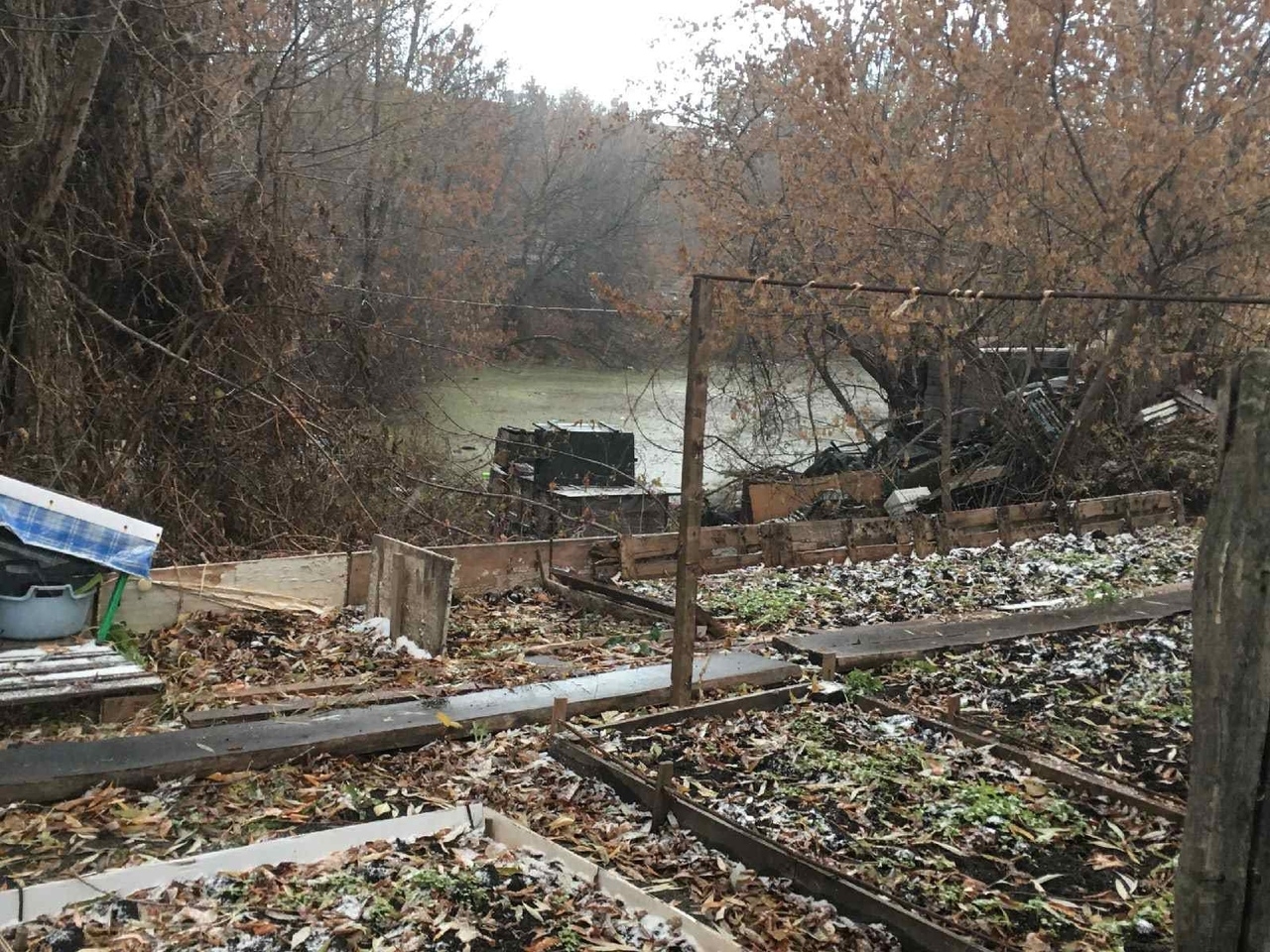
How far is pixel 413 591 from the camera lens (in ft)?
22.7

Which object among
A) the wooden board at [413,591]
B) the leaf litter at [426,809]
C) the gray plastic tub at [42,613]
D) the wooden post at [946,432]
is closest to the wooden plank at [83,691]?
the gray plastic tub at [42,613]

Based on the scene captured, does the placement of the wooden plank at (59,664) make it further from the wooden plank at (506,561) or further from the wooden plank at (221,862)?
the wooden plank at (506,561)

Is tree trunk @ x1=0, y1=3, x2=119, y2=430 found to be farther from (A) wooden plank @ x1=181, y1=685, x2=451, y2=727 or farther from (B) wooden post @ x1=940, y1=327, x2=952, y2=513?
(B) wooden post @ x1=940, y1=327, x2=952, y2=513

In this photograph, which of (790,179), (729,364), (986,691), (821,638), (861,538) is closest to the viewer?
(986,691)

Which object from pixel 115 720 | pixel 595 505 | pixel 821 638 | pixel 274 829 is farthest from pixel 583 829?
pixel 595 505

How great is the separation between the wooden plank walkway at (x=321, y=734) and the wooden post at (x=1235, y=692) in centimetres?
365

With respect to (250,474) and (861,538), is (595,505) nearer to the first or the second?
(861,538)

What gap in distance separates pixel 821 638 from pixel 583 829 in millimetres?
3119

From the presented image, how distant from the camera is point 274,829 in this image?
14.6 feet

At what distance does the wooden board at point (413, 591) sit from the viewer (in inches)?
262

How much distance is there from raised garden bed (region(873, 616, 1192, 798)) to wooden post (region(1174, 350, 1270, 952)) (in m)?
2.50

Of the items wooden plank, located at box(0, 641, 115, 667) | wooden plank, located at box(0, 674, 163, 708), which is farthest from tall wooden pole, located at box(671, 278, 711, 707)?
wooden plank, located at box(0, 641, 115, 667)

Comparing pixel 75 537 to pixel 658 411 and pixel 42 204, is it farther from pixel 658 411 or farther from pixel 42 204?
pixel 658 411

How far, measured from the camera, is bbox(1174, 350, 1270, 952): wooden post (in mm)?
2576
